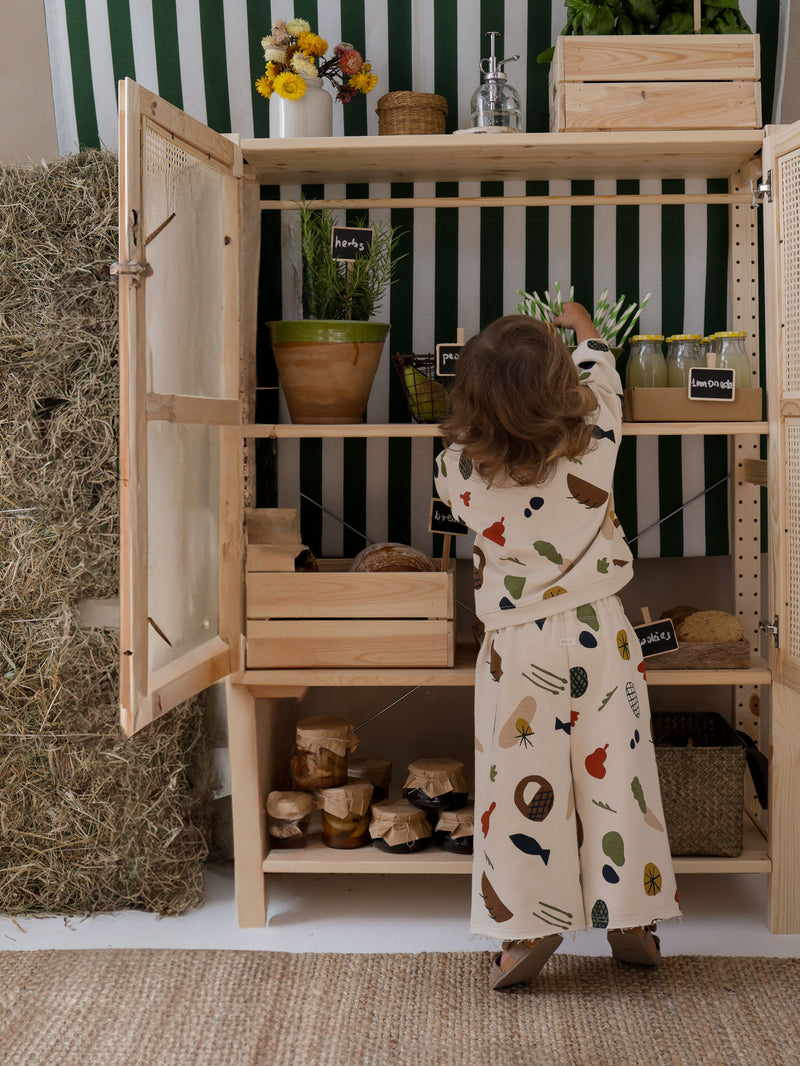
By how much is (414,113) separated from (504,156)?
0.26 m

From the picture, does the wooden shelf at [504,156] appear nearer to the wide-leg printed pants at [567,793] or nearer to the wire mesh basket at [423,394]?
the wire mesh basket at [423,394]

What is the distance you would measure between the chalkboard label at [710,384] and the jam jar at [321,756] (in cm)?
121

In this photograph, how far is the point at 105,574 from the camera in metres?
2.51

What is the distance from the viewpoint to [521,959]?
210 cm

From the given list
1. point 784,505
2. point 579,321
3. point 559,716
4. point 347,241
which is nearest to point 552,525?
point 559,716

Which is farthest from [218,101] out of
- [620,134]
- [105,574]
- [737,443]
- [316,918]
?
[316,918]

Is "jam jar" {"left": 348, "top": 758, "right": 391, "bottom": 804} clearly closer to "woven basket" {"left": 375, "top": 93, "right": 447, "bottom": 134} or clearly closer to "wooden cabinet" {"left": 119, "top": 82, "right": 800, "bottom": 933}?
"wooden cabinet" {"left": 119, "top": 82, "right": 800, "bottom": 933}

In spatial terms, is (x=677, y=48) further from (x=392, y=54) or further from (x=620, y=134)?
(x=392, y=54)

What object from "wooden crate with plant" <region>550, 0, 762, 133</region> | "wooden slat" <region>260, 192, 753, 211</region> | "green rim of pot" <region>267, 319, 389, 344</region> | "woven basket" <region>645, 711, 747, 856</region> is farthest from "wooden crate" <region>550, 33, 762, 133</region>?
"woven basket" <region>645, 711, 747, 856</region>

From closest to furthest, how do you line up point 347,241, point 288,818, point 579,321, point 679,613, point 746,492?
point 579,321
point 347,241
point 288,818
point 679,613
point 746,492

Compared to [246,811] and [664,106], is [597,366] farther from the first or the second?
[246,811]

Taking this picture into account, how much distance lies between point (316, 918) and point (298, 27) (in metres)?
2.20

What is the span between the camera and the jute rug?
193 cm

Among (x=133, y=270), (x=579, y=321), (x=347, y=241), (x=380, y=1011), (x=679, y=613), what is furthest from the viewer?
(x=679, y=613)
